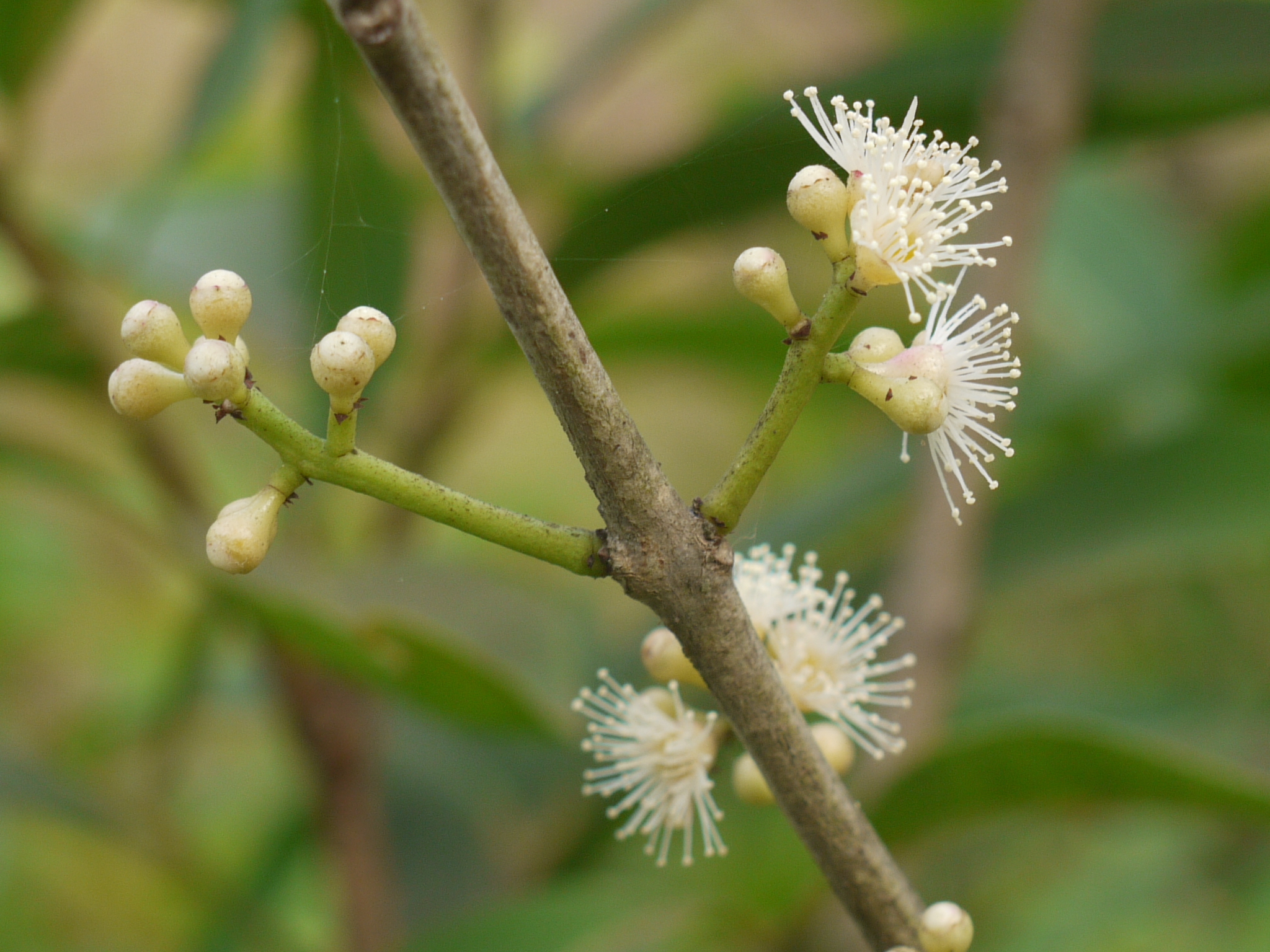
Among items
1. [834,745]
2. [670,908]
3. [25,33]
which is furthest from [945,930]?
[25,33]

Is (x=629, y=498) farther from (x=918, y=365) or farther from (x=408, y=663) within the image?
(x=408, y=663)

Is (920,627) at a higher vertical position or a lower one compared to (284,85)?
lower

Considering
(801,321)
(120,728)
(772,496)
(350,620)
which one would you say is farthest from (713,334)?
(801,321)

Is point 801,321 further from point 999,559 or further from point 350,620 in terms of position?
point 999,559

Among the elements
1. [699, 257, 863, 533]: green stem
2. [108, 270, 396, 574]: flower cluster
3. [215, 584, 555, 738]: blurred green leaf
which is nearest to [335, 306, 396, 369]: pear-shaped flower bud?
[108, 270, 396, 574]: flower cluster

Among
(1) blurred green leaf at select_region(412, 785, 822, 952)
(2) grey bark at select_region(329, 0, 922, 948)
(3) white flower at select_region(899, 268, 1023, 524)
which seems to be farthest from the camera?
(1) blurred green leaf at select_region(412, 785, 822, 952)

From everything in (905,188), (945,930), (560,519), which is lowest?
(945,930)

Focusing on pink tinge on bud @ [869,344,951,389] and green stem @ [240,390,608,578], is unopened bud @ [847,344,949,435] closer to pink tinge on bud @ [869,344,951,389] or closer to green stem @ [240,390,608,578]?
pink tinge on bud @ [869,344,951,389]
